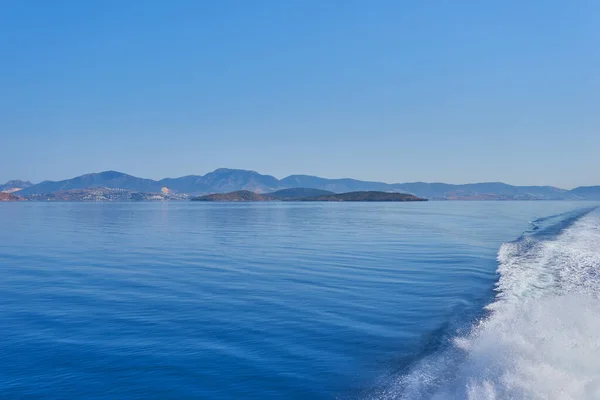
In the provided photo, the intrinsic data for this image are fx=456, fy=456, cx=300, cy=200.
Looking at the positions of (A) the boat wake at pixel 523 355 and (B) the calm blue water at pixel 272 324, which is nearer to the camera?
(A) the boat wake at pixel 523 355

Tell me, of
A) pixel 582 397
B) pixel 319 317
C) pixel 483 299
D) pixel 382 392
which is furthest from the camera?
pixel 483 299

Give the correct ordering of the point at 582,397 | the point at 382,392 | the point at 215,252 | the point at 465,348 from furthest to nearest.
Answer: the point at 215,252 < the point at 465,348 < the point at 382,392 < the point at 582,397

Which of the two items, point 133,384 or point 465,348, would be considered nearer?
point 133,384

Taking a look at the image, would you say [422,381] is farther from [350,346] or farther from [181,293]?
[181,293]

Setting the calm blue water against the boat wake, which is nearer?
the boat wake

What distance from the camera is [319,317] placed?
16.4 meters

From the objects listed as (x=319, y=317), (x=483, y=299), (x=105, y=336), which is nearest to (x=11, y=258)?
(x=105, y=336)

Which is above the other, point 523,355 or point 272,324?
point 523,355

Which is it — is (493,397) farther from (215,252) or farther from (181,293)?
→ (215,252)

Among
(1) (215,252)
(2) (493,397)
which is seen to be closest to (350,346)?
(2) (493,397)

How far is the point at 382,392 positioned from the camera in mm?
10133

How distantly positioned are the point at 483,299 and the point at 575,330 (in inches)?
254

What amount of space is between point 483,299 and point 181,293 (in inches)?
518

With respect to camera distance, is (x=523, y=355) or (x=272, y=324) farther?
(x=272, y=324)
